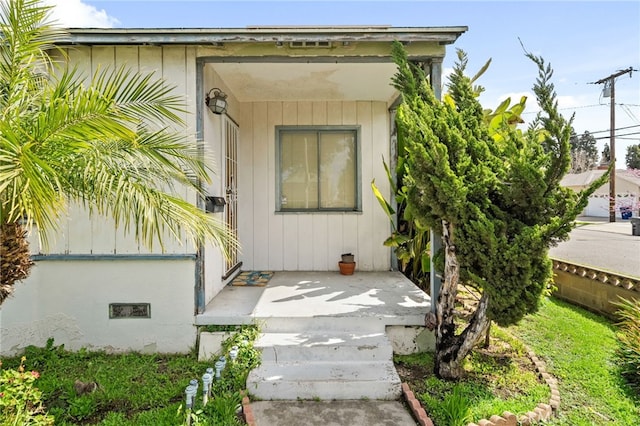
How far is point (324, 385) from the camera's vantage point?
2.99m

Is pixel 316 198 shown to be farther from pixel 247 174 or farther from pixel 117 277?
pixel 117 277

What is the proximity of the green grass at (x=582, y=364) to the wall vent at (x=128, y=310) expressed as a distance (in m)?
3.88

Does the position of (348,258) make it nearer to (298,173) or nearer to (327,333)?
(298,173)

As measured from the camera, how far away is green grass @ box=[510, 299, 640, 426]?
2762 mm

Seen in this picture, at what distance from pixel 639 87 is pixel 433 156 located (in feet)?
69.4


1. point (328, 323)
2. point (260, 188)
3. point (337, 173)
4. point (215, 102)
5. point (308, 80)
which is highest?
point (308, 80)

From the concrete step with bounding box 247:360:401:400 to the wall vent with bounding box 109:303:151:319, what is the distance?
5.07 ft

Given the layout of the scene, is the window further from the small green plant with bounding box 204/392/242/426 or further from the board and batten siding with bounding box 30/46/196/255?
the small green plant with bounding box 204/392/242/426

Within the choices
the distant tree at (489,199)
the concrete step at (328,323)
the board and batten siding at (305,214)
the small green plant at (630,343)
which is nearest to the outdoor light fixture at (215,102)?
the board and batten siding at (305,214)

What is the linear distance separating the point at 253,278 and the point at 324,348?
2.40 metres

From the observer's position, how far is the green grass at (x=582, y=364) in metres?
2.76

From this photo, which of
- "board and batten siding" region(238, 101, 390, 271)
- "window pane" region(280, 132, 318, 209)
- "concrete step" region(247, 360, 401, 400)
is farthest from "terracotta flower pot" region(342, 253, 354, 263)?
"concrete step" region(247, 360, 401, 400)

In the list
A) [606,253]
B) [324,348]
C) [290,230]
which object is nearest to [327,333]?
[324,348]

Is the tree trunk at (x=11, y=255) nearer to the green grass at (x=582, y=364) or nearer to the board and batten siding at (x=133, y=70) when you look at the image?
the board and batten siding at (x=133, y=70)
